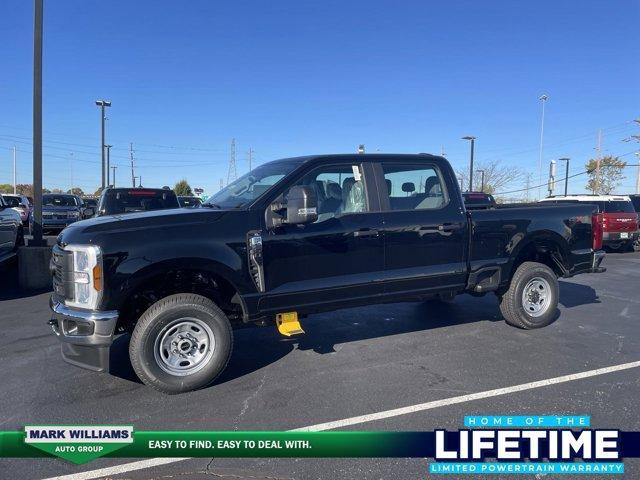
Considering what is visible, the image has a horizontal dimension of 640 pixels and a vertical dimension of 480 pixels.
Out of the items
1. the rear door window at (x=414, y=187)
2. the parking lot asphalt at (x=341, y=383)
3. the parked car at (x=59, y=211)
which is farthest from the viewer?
the parked car at (x=59, y=211)

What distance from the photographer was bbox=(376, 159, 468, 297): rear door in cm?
500

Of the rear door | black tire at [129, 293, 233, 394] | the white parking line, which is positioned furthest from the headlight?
the rear door

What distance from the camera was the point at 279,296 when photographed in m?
4.45

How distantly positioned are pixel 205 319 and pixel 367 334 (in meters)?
2.44

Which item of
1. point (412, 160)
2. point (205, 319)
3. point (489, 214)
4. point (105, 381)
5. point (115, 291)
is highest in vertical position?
point (412, 160)

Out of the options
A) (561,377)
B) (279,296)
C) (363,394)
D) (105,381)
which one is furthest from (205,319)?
(561,377)

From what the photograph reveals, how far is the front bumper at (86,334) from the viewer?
3834mm

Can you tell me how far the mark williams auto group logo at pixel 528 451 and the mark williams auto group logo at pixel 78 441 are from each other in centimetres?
212

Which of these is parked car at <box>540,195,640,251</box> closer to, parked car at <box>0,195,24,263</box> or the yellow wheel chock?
the yellow wheel chock

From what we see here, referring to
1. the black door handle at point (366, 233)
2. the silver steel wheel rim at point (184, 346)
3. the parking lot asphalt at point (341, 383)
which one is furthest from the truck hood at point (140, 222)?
the parking lot asphalt at point (341, 383)

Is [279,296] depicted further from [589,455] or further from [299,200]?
[589,455]

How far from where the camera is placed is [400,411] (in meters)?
3.75

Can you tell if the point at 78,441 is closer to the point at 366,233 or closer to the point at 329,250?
the point at 329,250

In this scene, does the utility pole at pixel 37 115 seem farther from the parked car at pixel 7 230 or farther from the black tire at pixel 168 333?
the black tire at pixel 168 333
